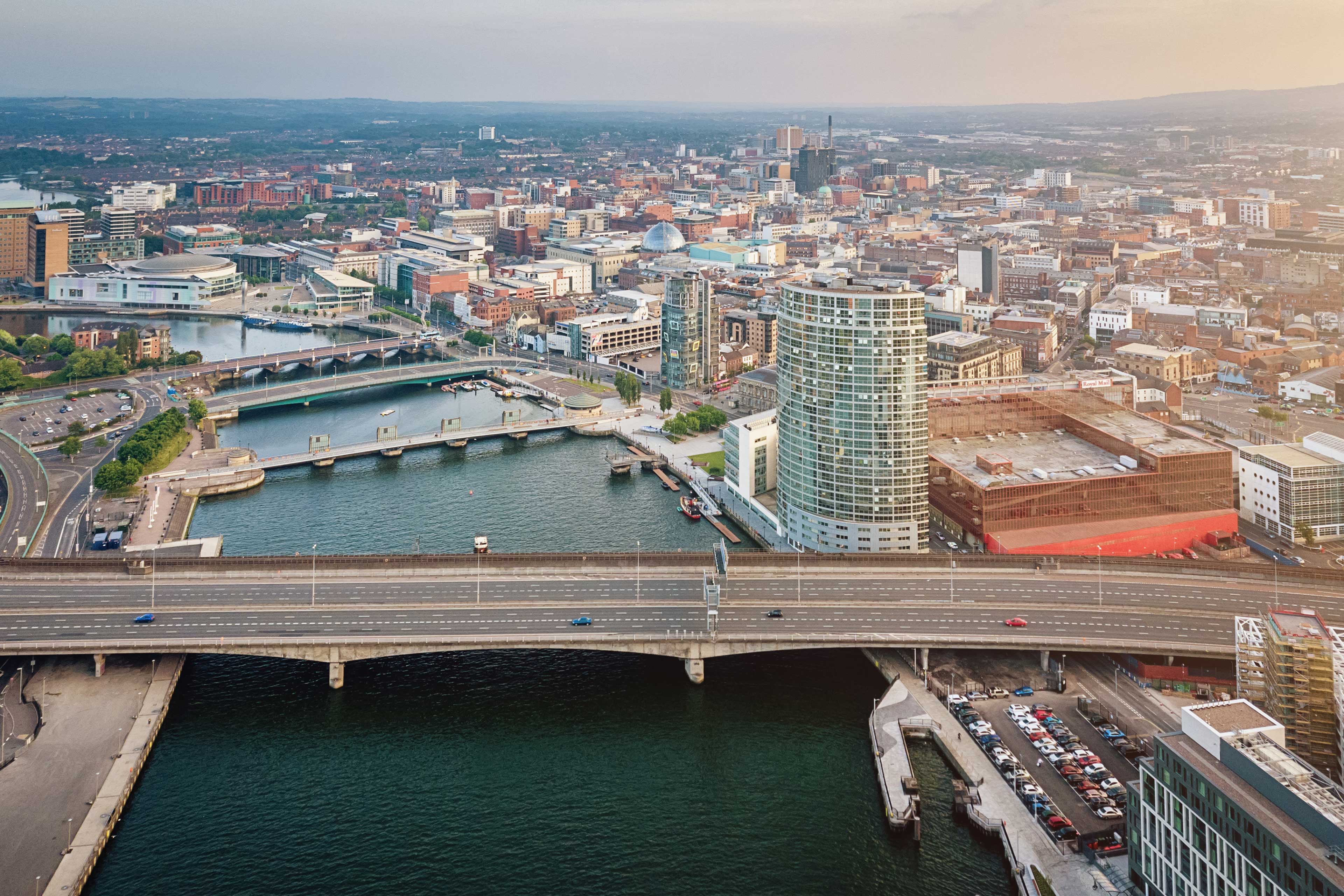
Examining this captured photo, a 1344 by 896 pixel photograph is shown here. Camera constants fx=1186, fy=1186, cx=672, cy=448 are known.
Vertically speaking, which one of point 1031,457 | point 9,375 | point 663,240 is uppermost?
point 663,240

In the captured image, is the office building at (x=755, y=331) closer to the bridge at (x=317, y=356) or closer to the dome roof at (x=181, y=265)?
the bridge at (x=317, y=356)

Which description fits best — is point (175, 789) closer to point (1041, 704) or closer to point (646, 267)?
point (1041, 704)

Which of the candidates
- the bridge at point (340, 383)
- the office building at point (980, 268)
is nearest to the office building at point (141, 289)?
the bridge at point (340, 383)

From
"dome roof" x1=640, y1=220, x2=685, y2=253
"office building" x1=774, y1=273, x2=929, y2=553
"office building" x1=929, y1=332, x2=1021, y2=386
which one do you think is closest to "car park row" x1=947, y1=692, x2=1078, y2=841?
"office building" x1=774, y1=273, x2=929, y2=553

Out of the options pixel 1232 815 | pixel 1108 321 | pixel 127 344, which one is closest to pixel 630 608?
pixel 1232 815

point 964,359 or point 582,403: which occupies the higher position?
point 964,359

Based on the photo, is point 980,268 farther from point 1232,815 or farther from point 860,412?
point 1232,815

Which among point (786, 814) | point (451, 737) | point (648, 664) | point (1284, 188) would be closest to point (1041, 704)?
point (786, 814)
